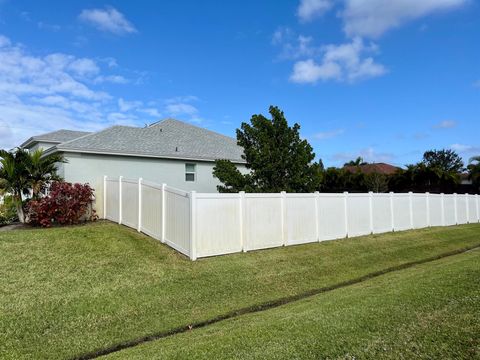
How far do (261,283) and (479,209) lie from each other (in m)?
24.8

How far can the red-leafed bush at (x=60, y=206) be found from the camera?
13.1m

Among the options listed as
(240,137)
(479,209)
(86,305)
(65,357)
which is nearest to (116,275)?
(86,305)

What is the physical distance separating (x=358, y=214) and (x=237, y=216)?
6.49 meters

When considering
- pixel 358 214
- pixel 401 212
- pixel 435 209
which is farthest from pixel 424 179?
pixel 358 214

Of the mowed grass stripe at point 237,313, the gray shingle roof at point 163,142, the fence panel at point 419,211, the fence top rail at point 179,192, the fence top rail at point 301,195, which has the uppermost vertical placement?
the gray shingle roof at point 163,142

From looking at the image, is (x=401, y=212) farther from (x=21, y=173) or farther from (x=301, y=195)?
(x=21, y=173)

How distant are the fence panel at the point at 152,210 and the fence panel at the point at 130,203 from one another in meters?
0.54

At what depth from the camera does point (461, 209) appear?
2566 centimetres

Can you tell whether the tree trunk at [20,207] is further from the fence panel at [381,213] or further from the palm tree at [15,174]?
the fence panel at [381,213]

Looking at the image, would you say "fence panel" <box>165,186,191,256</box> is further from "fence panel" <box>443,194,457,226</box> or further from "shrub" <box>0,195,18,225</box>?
"fence panel" <box>443,194,457,226</box>

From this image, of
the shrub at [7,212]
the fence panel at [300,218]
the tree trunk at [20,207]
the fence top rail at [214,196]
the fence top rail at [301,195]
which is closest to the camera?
the fence top rail at [214,196]

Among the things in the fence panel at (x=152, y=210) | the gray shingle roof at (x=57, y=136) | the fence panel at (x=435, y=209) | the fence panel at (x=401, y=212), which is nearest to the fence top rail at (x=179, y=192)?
the fence panel at (x=152, y=210)

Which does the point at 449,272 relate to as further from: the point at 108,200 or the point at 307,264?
the point at 108,200

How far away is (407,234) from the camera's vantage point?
1750 centimetres
